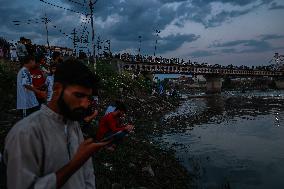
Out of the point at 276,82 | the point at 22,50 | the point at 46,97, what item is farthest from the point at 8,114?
the point at 276,82

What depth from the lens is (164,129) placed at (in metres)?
23.8

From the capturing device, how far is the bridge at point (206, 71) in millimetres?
63906

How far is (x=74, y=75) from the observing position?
8.41 feet

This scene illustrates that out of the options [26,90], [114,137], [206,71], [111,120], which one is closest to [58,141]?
[114,137]

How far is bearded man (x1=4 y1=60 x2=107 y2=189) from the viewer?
226cm

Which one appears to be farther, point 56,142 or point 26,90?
point 26,90

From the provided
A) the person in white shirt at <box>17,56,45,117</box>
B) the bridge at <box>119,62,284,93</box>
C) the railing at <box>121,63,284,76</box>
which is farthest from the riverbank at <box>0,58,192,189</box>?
the bridge at <box>119,62,284,93</box>

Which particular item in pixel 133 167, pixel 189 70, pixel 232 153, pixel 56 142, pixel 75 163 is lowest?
pixel 232 153

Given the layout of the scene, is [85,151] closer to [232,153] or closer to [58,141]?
[58,141]

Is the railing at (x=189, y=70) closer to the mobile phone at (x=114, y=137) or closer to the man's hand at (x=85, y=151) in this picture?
the mobile phone at (x=114, y=137)

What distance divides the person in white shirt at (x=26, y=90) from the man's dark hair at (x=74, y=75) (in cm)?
588

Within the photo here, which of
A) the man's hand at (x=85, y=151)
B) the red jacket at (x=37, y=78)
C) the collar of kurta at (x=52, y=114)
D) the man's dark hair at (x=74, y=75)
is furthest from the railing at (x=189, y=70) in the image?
the man's hand at (x=85, y=151)

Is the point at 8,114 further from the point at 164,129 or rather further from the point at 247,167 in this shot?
the point at 164,129

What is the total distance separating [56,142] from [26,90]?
6886 mm
